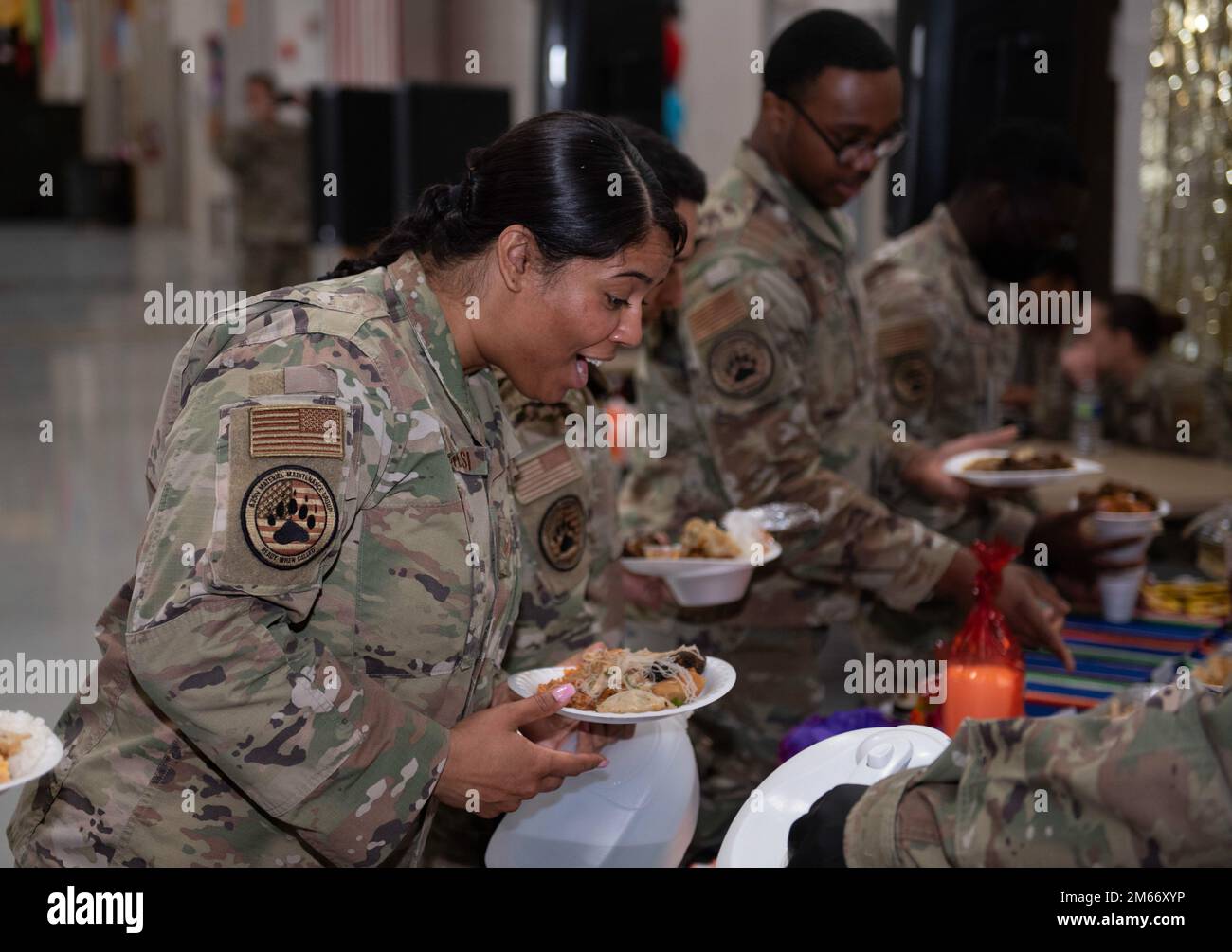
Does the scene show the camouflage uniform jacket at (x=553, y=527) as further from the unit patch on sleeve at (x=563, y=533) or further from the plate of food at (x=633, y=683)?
the plate of food at (x=633, y=683)

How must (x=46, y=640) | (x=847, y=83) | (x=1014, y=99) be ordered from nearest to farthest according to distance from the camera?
(x=847, y=83) → (x=1014, y=99) → (x=46, y=640)

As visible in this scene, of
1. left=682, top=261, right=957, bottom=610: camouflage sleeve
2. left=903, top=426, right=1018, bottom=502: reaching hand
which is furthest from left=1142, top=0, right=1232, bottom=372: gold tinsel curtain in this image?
left=682, top=261, right=957, bottom=610: camouflage sleeve

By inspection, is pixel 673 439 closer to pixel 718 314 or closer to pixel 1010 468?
pixel 718 314

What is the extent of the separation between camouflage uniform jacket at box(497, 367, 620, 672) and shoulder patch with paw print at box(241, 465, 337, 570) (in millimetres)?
615

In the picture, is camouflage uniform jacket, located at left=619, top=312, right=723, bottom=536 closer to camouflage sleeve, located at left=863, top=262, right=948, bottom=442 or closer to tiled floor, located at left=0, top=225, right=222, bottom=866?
camouflage sleeve, located at left=863, top=262, right=948, bottom=442

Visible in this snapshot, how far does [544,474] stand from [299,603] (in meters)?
0.69

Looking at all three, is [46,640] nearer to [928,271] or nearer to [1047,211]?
[928,271]

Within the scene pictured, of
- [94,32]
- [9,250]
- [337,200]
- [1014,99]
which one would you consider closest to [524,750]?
[1014,99]

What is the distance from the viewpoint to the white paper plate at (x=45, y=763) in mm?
1282

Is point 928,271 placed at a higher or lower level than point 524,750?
higher

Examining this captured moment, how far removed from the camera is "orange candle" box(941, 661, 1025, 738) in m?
1.66

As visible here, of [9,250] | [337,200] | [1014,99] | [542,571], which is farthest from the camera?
[9,250]

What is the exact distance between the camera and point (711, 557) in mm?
1986
